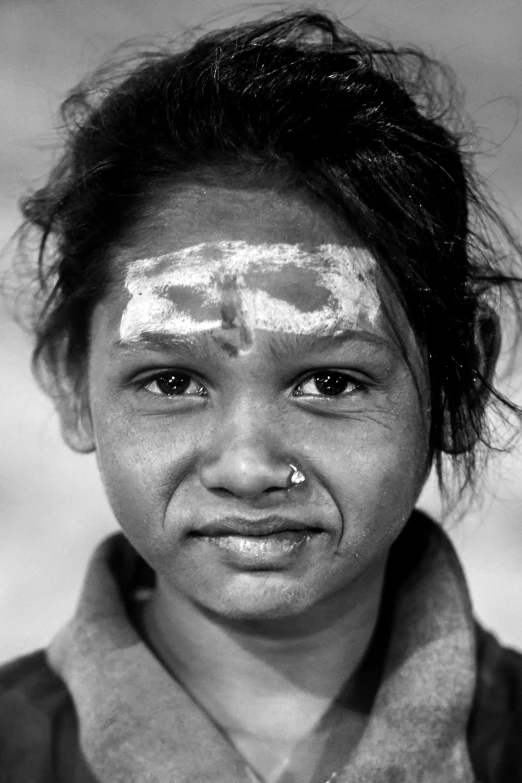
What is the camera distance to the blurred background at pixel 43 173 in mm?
2539

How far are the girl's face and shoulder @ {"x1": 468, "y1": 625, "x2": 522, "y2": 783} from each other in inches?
10.1

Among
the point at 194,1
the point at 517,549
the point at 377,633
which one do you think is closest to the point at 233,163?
the point at 377,633

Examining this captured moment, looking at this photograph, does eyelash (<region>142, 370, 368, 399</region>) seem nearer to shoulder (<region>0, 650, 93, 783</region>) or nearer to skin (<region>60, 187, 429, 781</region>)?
skin (<region>60, 187, 429, 781</region>)

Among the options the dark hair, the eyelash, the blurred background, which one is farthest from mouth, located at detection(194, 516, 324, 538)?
the blurred background

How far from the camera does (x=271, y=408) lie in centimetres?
121

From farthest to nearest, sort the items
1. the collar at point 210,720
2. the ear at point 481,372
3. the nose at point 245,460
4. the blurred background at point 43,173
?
the blurred background at point 43,173, the ear at point 481,372, the collar at point 210,720, the nose at point 245,460

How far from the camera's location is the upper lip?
1.22 metres

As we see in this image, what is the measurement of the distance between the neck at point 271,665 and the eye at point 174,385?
278mm

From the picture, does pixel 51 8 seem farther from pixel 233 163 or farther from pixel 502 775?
pixel 502 775

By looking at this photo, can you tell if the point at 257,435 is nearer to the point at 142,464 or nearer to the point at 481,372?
the point at 142,464

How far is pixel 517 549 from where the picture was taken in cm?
276

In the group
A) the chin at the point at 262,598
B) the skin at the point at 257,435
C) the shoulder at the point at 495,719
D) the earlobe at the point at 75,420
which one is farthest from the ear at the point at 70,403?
the shoulder at the point at 495,719

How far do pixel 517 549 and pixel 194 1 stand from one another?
1.84 m

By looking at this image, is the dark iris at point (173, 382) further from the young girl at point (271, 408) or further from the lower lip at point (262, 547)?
the lower lip at point (262, 547)
